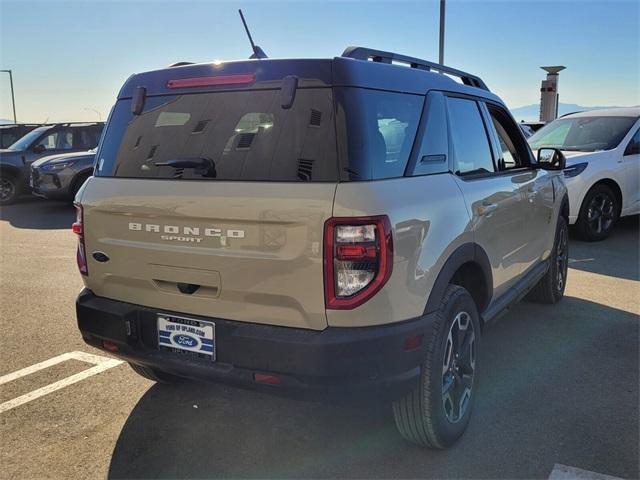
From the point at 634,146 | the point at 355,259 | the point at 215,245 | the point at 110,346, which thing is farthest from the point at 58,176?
the point at 355,259

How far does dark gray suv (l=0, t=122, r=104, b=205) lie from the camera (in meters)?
12.4

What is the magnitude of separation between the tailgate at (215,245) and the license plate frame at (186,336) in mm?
52

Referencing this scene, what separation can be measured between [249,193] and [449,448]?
1.62 metres

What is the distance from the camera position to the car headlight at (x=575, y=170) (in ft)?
24.9

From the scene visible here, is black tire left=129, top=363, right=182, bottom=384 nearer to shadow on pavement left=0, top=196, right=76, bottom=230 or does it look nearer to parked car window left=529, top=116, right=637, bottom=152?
parked car window left=529, top=116, right=637, bottom=152

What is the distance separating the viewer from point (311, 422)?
10.3 feet

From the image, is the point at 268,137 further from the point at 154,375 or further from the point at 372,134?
the point at 154,375

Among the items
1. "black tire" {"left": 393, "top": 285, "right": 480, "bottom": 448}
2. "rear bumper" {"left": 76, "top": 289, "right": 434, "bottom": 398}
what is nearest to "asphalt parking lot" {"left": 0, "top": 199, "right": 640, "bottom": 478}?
"black tire" {"left": 393, "top": 285, "right": 480, "bottom": 448}

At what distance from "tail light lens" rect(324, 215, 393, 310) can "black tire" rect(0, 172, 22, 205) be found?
12.3m

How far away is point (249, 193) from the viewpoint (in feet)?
7.84

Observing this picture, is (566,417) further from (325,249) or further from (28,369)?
(28,369)

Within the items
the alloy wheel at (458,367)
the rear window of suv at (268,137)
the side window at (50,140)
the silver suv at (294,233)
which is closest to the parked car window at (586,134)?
the silver suv at (294,233)

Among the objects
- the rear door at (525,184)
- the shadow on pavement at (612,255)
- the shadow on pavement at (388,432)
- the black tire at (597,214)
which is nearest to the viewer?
the shadow on pavement at (388,432)

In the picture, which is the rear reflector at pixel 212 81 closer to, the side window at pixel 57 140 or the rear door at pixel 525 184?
the rear door at pixel 525 184
